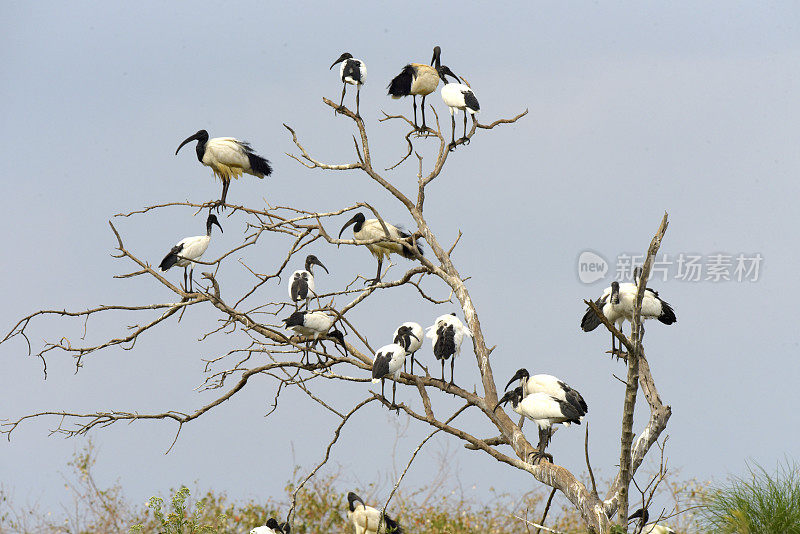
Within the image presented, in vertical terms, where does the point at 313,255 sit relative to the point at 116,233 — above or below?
above

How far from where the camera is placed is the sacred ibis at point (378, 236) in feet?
33.5

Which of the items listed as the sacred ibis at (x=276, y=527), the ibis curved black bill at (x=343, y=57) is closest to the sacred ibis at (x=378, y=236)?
the ibis curved black bill at (x=343, y=57)

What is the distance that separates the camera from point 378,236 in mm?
10578

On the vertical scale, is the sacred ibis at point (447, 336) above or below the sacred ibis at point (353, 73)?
below

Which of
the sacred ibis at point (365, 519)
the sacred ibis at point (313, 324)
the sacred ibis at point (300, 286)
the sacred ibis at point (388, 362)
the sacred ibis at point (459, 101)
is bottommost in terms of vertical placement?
the sacred ibis at point (365, 519)

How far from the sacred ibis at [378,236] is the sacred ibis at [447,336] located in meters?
1.05

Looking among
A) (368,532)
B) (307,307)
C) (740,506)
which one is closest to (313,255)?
(307,307)

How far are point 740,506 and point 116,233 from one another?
20.1ft

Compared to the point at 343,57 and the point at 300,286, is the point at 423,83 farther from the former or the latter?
the point at 300,286

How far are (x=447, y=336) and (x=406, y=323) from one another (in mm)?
622

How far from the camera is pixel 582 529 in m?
10.5

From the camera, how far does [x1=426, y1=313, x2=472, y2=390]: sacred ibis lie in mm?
9070

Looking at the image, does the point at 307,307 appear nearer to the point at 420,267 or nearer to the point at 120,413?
the point at 420,267

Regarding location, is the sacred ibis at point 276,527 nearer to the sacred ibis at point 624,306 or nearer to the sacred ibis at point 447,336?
the sacred ibis at point 447,336
